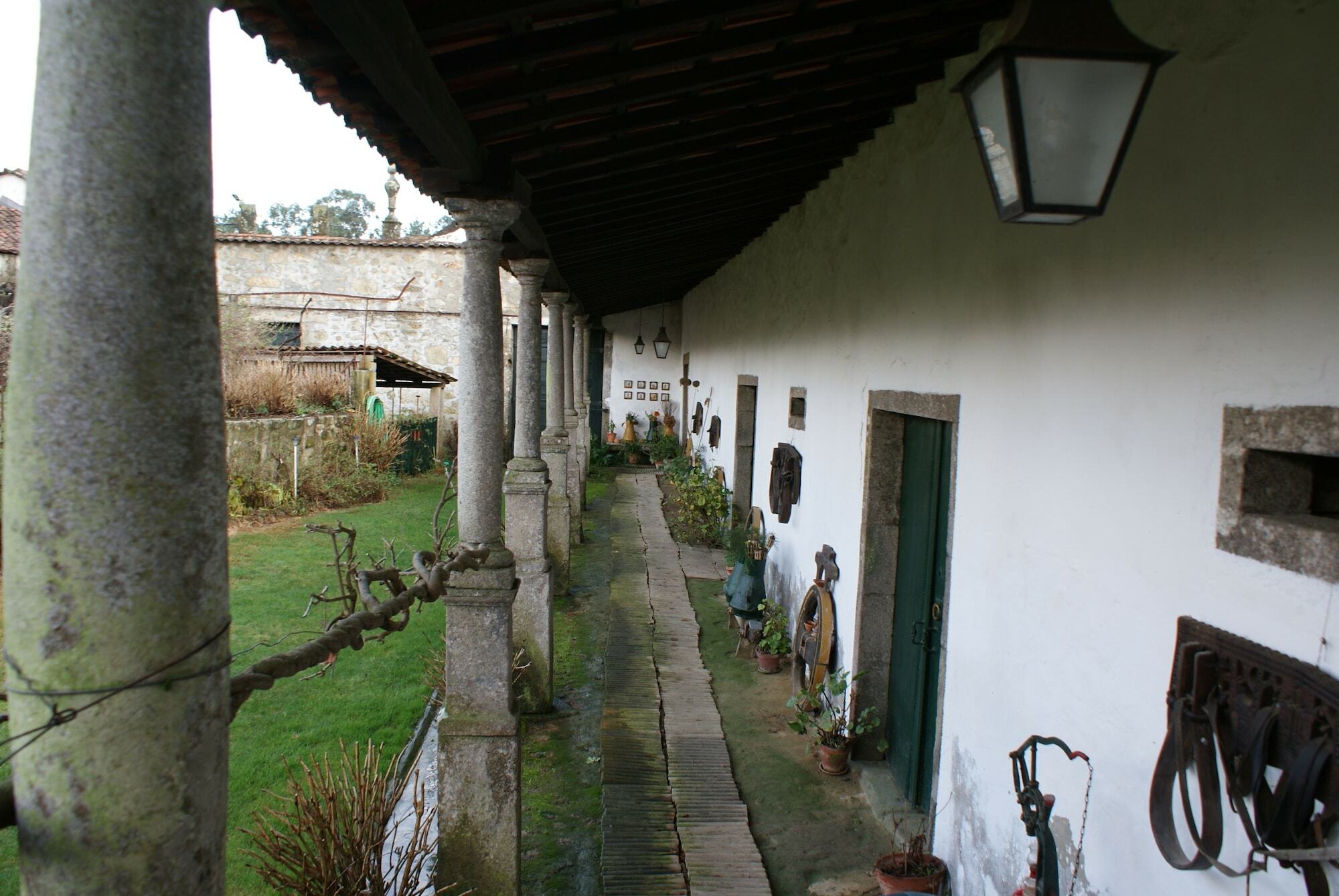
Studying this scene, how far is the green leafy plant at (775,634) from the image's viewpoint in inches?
244

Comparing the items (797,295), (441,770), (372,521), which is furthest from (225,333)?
(441,770)

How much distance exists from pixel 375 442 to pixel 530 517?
26.7ft

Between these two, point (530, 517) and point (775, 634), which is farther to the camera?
point (775, 634)

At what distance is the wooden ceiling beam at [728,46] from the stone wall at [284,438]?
8.67m

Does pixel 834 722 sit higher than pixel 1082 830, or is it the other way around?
pixel 1082 830

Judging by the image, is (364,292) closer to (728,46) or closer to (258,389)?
(258,389)

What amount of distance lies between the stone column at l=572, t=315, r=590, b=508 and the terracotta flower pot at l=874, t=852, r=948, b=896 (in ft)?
27.0

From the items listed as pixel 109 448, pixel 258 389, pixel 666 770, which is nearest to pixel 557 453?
pixel 666 770

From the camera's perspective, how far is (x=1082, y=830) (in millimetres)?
2430

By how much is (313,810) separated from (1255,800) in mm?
2936

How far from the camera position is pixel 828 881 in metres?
3.74

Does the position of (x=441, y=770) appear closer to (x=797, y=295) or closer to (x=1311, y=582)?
(x=1311, y=582)

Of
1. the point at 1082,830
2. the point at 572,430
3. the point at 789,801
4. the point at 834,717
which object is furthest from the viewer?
the point at 572,430

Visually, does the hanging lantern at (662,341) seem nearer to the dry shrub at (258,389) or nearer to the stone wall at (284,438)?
the stone wall at (284,438)
